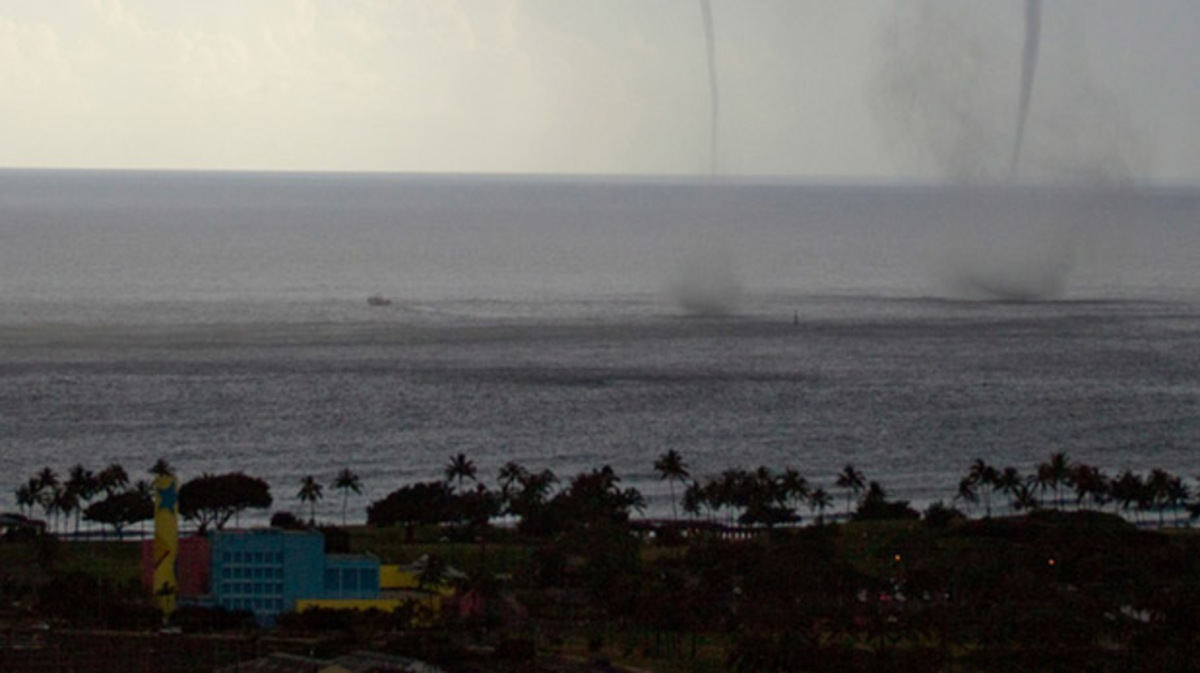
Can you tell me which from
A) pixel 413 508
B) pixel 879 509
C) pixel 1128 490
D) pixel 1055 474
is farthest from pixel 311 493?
pixel 1128 490

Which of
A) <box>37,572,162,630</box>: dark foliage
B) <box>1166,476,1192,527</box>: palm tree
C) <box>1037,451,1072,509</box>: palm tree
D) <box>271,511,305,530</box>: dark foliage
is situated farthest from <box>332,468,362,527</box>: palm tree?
<box>1166,476,1192,527</box>: palm tree

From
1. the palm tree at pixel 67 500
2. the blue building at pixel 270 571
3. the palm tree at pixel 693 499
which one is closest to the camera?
the blue building at pixel 270 571

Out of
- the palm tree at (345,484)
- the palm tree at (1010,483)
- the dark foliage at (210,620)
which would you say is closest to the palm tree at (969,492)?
the palm tree at (1010,483)

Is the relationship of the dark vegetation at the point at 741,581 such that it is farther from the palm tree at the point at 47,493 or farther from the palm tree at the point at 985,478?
the palm tree at the point at 47,493

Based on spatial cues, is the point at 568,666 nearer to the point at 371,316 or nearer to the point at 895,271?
the point at 371,316

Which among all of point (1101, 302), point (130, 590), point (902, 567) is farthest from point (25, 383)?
point (1101, 302)

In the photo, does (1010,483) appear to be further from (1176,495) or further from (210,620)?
(210,620)
